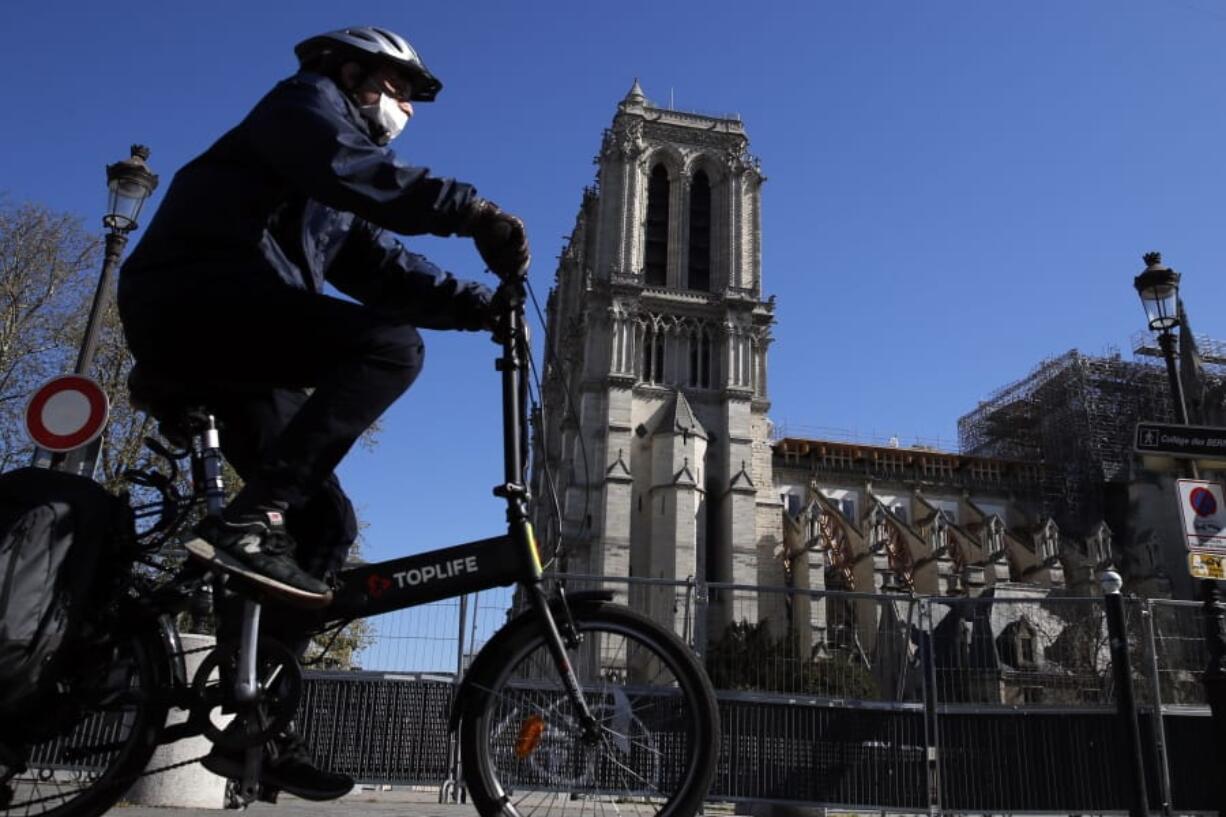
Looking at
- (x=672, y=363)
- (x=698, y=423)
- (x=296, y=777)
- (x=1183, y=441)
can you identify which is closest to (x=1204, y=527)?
(x=1183, y=441)

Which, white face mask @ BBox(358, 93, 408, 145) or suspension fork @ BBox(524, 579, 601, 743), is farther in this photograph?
white face mask @ BBox(358, 93, 408, 145)

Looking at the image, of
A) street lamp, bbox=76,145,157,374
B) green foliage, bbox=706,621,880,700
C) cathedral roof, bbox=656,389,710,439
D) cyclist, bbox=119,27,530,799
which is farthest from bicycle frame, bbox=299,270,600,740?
cathedral roof, bbox=656,389,710,439

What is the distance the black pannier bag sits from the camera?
2463 mm

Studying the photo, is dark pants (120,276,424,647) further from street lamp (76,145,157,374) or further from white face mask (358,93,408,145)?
street lamp (76,145,157,374)

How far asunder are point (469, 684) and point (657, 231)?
48160 mm

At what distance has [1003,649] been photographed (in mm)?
9430

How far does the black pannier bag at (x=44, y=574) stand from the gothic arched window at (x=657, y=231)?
4639cm

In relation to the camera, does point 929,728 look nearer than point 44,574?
No

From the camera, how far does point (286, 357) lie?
9.30 feet

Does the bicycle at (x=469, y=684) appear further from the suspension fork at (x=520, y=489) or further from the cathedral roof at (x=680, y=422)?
the cathedral roof at (x=680, y=422)

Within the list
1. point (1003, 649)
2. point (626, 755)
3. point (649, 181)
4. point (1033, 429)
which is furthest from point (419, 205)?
point (1033, 429)

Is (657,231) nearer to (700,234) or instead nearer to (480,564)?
(700,234)

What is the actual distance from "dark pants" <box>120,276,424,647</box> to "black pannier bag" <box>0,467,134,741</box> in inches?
16.0

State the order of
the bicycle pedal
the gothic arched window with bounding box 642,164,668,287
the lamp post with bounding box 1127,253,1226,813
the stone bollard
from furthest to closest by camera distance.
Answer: the gothic arched window with bounding box 642,164,668,287 < the lamp post with bounding box 1127,253,1226,813 < the stone bollard < the bicycle pedal
